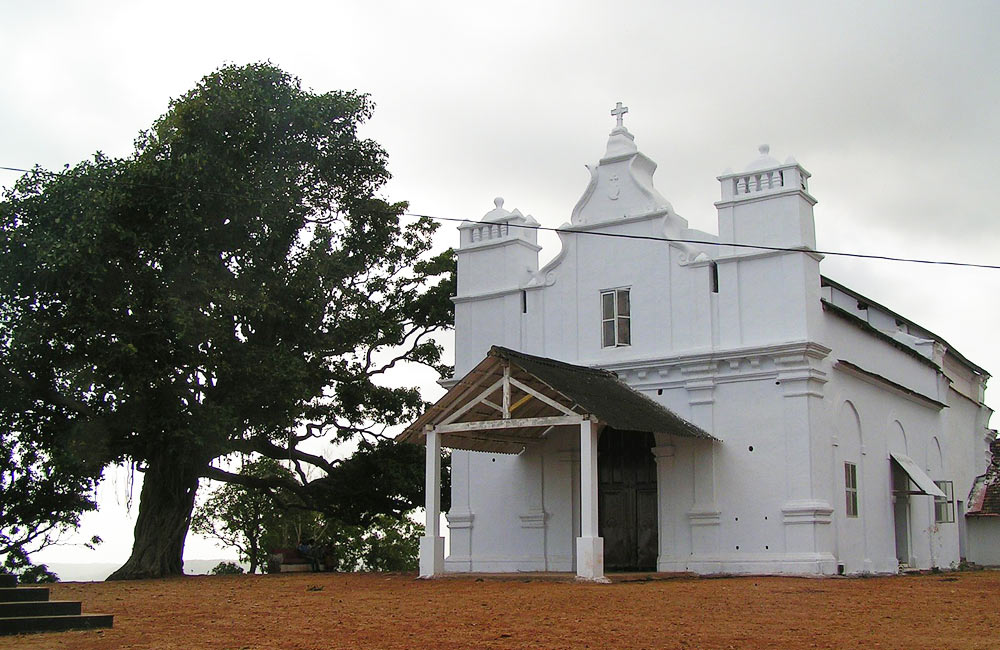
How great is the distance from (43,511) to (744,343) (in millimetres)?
16415

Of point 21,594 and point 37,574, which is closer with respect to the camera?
point 21,594

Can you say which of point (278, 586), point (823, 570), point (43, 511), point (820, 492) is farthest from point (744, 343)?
point (43, 511)

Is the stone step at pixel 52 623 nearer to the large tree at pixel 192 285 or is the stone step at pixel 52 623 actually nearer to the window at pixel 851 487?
the large tree at pixel 192 285

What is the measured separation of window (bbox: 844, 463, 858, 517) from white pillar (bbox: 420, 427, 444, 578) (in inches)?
318

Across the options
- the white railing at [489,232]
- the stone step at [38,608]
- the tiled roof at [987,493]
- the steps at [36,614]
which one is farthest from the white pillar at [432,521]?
the tiled roof at [987,493]

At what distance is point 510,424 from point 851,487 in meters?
7.65

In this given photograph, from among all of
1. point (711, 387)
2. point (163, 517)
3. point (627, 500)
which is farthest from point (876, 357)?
point (163, 517)

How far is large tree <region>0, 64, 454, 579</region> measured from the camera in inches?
891

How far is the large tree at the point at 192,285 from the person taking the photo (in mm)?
22625

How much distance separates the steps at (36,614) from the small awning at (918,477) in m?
17.8

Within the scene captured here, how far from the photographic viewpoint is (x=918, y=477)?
24516 millimetres

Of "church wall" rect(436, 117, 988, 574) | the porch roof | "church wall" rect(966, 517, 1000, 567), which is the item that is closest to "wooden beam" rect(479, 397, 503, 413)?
the porch roof

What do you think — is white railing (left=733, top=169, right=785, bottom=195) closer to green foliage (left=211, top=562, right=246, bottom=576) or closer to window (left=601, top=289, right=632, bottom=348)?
window (left=601, top=289, right=632, bottom=348)

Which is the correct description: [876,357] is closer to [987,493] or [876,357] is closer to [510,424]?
[987,493]
